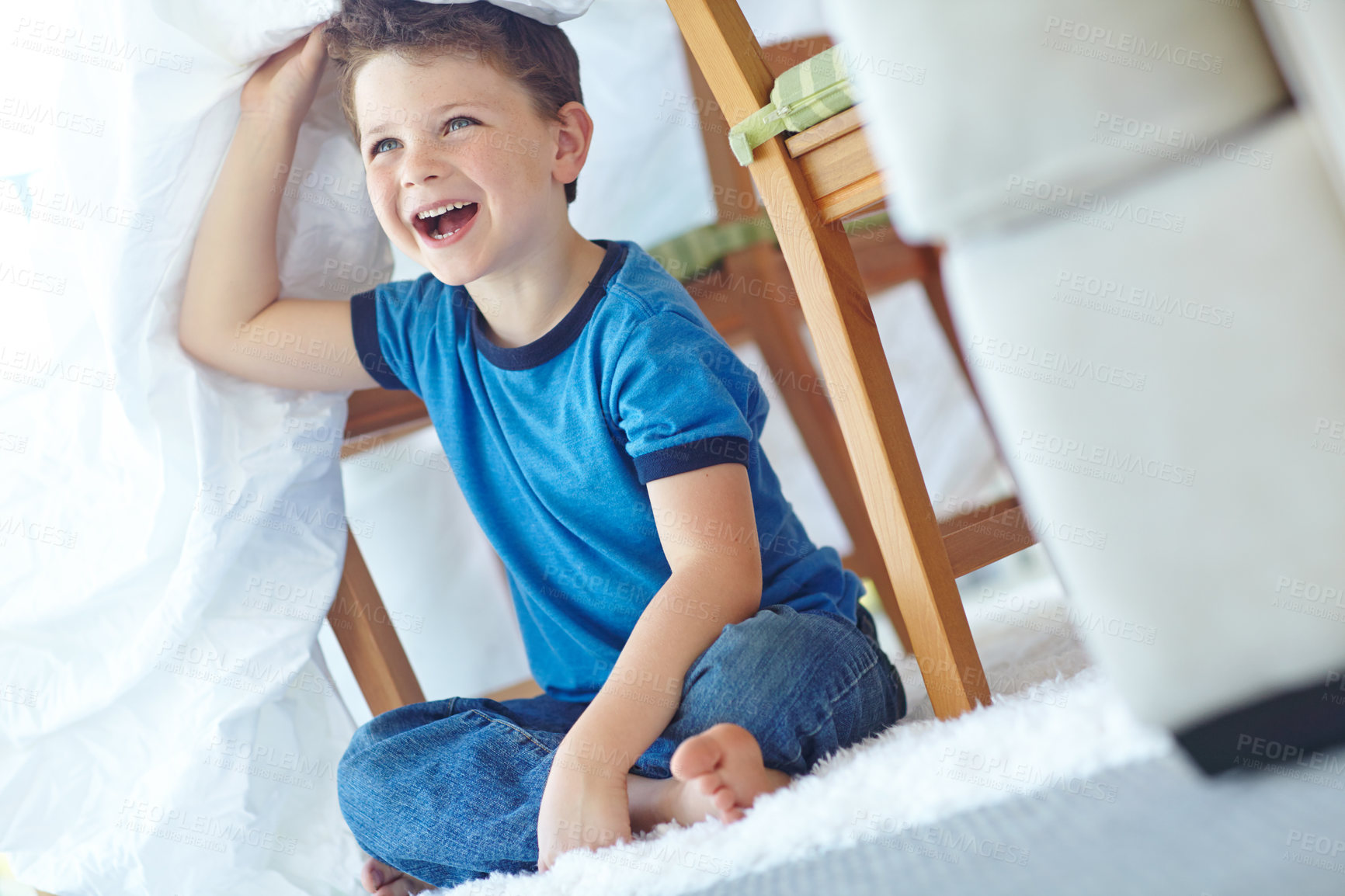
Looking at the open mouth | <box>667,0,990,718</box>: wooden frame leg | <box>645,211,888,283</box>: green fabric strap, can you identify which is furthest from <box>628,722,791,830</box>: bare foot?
<box>645,211,888,283</box>: green fabric strap

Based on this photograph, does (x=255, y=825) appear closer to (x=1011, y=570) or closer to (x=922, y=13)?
(x=922, y=13)

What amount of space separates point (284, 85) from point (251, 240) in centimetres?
13

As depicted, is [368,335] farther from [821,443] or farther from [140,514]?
[821,443]

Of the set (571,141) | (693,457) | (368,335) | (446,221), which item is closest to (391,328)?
(368,335)

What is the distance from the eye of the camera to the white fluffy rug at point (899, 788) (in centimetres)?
46

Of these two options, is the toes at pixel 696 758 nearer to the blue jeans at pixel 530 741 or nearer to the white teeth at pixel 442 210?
the blue jeans at pixel 530 741

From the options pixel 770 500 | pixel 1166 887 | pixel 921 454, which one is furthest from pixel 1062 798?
pixel 921 454

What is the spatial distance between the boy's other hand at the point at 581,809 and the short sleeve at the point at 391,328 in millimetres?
436

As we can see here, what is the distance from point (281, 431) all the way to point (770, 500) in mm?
445

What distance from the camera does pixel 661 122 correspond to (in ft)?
3.78

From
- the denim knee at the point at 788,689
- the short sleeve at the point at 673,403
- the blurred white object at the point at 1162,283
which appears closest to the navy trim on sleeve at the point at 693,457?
the short sleeve at the point at 673,403

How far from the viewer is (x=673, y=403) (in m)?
0.70

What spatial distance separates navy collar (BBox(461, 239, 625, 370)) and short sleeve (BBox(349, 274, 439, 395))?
7cm

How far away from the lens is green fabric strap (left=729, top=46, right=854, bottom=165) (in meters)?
0.57
